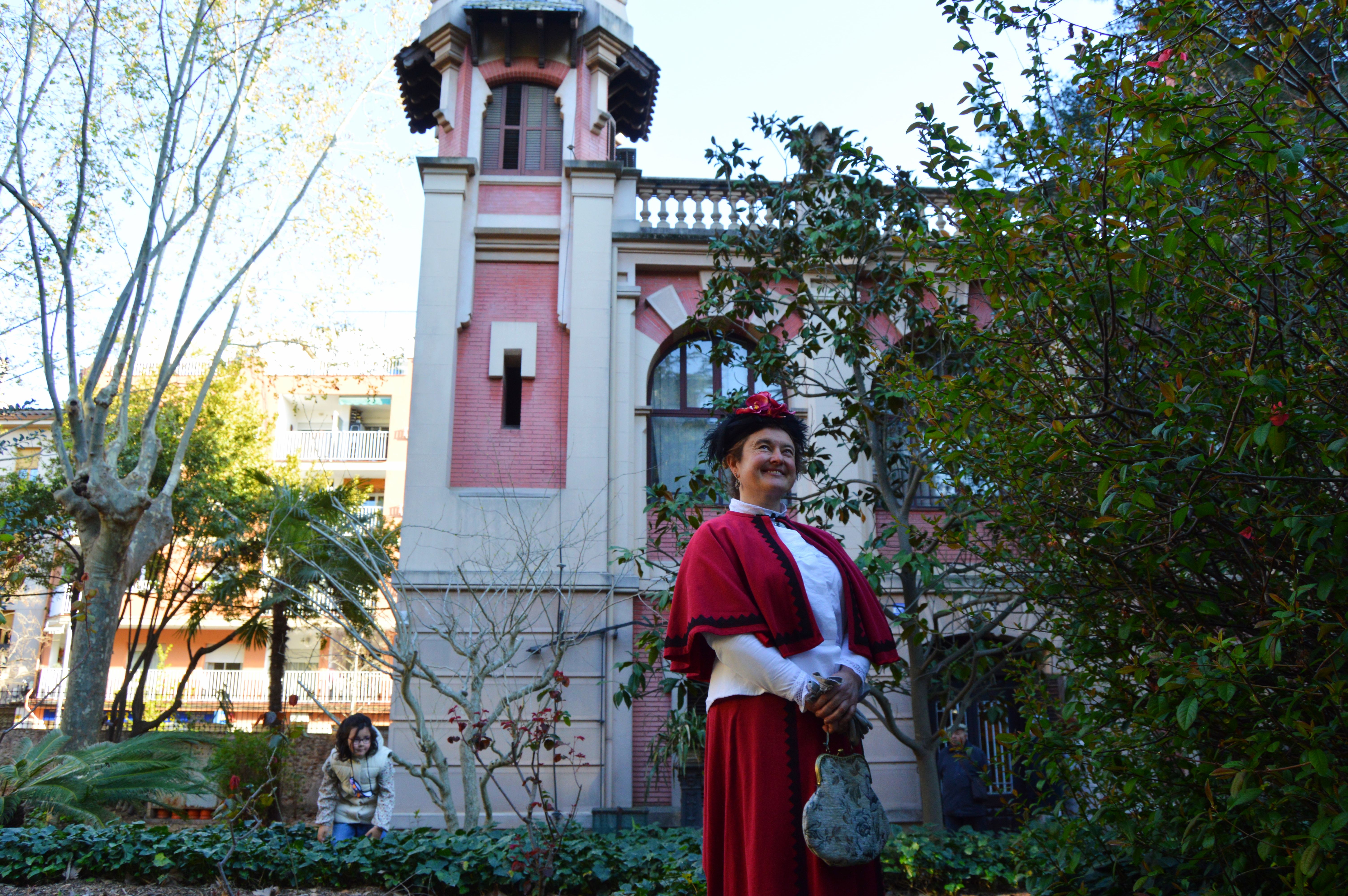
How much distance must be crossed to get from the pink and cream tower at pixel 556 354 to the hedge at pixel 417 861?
359cm

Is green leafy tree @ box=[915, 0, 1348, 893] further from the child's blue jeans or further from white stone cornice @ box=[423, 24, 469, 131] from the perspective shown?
white stone cornice @ box=[423, 24, 469, 131]

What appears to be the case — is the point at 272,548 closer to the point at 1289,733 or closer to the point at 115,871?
the point at 115,871

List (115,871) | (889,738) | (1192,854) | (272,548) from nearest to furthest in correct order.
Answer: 1. (1192,854)
2. (115,871)
3. (889,738)
4. (272,548)

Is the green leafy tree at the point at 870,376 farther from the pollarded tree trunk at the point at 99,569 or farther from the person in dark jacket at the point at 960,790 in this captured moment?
the pollarded tree trunk at the point at 99,569

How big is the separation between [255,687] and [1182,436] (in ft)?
106

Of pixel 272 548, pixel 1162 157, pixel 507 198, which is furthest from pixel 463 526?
pixel 1162 157

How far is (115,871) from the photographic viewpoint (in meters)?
7.20

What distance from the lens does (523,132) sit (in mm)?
14086

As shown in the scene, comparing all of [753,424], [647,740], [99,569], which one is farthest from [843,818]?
[99,569]

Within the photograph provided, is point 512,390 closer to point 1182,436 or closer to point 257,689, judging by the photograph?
point 1182,436

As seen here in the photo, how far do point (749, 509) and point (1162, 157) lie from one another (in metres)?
1.78

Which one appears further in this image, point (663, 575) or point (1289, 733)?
point (663, 575)

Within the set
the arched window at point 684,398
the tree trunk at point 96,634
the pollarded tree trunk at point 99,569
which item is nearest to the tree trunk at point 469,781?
the arched window at point 684,398

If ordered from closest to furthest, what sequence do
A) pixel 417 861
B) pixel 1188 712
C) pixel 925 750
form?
pixel 1188 712 → pixel 417 861 → pixel 925 750
